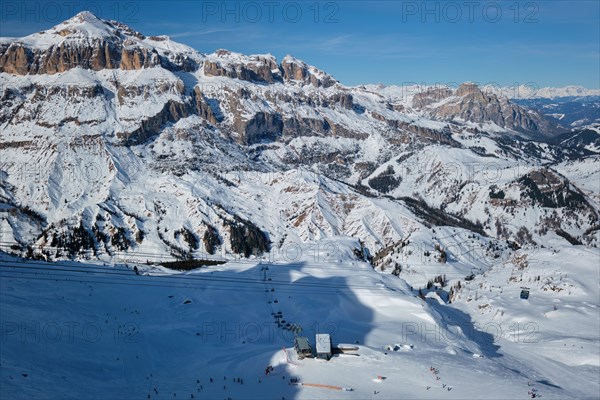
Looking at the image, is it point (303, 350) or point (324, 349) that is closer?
point (324, 349)

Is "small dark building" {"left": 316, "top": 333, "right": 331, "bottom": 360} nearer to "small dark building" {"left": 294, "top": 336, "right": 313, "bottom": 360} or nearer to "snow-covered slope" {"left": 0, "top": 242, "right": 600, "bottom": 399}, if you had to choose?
"snow-covered slope" {"left": 0, "top": 242, "right": 600, "bottom": 399}

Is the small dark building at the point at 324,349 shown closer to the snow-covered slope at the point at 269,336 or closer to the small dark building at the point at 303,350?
the snow-covered slope at the point at 269,336

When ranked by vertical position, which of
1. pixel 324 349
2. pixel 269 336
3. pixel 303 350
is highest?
pixel 324 349

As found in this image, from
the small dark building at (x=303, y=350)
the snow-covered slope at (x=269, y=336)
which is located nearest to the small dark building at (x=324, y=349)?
the snow-covered slope at (x=269, y=336)

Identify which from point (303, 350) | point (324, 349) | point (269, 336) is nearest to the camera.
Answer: point (324, 349)

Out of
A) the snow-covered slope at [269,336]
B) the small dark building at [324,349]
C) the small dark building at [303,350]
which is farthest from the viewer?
the small dark building at [303,350]

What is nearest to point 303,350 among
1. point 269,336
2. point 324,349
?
point 324,349

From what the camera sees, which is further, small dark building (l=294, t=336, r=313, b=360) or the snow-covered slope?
small dark building (l=294, t=336, r=313, b=360)

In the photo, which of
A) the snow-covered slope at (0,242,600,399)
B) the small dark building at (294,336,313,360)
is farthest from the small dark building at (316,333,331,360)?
the small dark building at (294,336,313,360)

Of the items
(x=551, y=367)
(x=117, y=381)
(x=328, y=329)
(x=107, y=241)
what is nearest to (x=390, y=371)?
(x=328, y=329)

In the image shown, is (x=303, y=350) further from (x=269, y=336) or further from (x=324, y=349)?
(x=269, y=336)

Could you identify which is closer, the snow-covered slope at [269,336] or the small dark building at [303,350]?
the snow-covered slope at [269,336]
